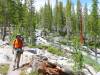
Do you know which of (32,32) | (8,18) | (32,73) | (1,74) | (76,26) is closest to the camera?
(32,73)

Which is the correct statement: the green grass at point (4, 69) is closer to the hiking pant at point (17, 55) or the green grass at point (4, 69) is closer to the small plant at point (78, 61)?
the hiking pant at point (17, 55)

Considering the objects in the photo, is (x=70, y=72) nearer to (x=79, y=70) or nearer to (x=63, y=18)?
(x=79, y=70)

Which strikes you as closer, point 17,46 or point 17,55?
point 17,46

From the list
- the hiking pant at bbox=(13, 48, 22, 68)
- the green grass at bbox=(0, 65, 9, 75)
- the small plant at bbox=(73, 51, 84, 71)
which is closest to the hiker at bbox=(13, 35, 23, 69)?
the hiking pant at bbox=(13, 48, 22, 68)

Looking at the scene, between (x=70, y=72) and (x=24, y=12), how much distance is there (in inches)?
2307

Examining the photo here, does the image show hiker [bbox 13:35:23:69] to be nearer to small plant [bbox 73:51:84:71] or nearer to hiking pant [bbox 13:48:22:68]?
hiking pant [bbox 13:48:22:68]

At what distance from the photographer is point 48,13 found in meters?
125

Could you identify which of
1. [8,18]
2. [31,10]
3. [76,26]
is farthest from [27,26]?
[76,26]

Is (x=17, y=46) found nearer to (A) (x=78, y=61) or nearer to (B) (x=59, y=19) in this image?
(A) (x=78, y=61)

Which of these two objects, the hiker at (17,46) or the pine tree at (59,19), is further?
the pine tree at (59,19)

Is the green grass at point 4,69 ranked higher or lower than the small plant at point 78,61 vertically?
lower

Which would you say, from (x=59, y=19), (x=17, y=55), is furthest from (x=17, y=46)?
(x=59, y=19)

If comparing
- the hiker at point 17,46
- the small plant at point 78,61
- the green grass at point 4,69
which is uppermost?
the hiker at point 17,46

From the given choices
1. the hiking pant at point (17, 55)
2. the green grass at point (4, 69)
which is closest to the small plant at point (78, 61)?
the hiking pant at point (17, 55)
